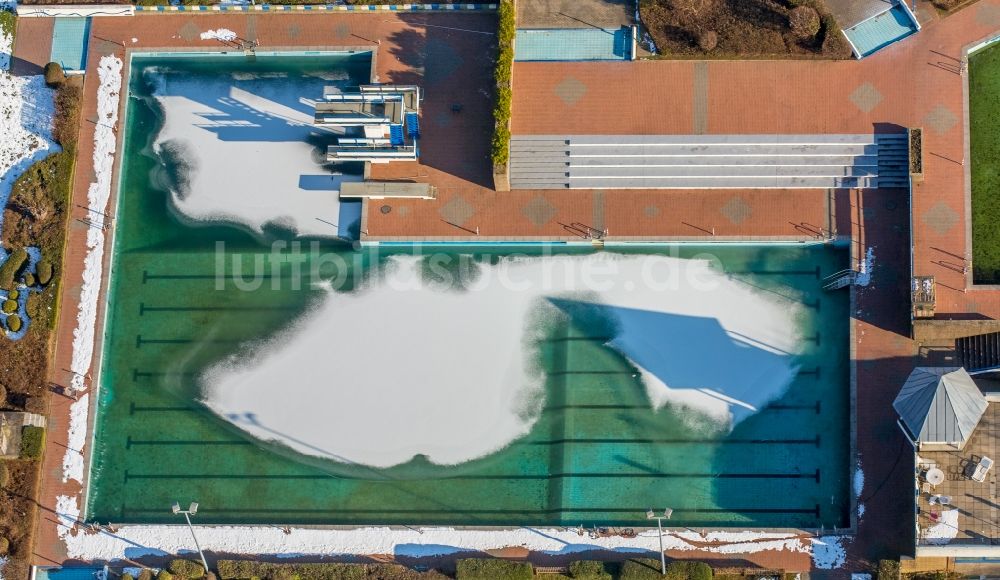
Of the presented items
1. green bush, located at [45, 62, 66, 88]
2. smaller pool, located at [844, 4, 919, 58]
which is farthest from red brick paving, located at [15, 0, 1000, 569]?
green bush, located at [45, 62, 66, 88]

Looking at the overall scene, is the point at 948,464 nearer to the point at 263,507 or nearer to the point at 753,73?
the point at 753,73

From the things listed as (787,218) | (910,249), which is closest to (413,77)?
(787,218)

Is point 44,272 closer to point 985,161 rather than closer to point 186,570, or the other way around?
point 186,570

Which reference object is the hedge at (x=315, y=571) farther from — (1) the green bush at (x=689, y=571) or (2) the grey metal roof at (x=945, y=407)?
(2) the grey metal roof at (x=945, y=407)

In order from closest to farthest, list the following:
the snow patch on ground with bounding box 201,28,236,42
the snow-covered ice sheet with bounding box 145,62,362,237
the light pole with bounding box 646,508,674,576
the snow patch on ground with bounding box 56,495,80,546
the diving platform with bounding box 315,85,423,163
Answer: the light pole with bounding box 646,508,674,576
the snow patch on ground with bounding box 56,495,80,546
the diving platform with bounding box 315,85,423,163
the snow-covered ice sheet with bounding box 145,62,362,237
the snow patch on ground with bounding box 201,28,236,42

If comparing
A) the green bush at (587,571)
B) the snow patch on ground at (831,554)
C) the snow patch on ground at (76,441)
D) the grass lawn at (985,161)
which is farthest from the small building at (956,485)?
the snow patch on ground at (76,441)

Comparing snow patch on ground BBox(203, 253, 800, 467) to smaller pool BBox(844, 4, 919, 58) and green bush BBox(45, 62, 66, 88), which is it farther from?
green bush BBox(45, 62, 66, 88)

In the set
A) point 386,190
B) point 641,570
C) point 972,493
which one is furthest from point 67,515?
point 972,493
